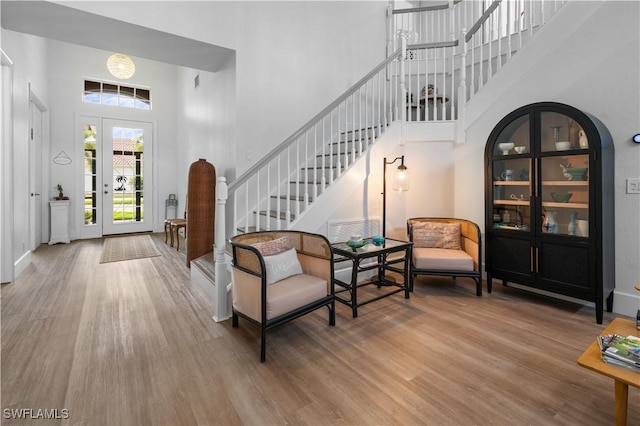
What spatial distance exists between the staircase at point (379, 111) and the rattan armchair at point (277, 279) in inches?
15.8

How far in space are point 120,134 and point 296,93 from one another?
16.6ft

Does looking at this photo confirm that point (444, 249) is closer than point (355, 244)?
No

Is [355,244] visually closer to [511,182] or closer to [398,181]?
[398,181]

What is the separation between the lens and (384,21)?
19.0 ft

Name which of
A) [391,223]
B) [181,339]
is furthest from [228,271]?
[391,223]

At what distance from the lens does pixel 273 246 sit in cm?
277

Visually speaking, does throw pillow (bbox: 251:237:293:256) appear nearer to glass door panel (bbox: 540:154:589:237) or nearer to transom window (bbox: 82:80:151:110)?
glass door panel (bbox: 540:154:589:237)

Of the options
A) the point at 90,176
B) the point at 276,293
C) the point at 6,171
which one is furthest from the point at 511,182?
the point at 90,176

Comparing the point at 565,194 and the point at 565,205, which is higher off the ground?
the point at 565,194

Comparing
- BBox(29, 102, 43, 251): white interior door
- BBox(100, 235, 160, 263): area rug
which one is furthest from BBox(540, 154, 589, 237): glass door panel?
BBox(29, 102, 43, 251): white interior door

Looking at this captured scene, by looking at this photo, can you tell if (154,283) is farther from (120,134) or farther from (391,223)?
(120,134)

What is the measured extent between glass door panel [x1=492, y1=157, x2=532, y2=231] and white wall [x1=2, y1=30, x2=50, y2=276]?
5811mm

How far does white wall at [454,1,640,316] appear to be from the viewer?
2896 mm

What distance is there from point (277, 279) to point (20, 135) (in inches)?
174
